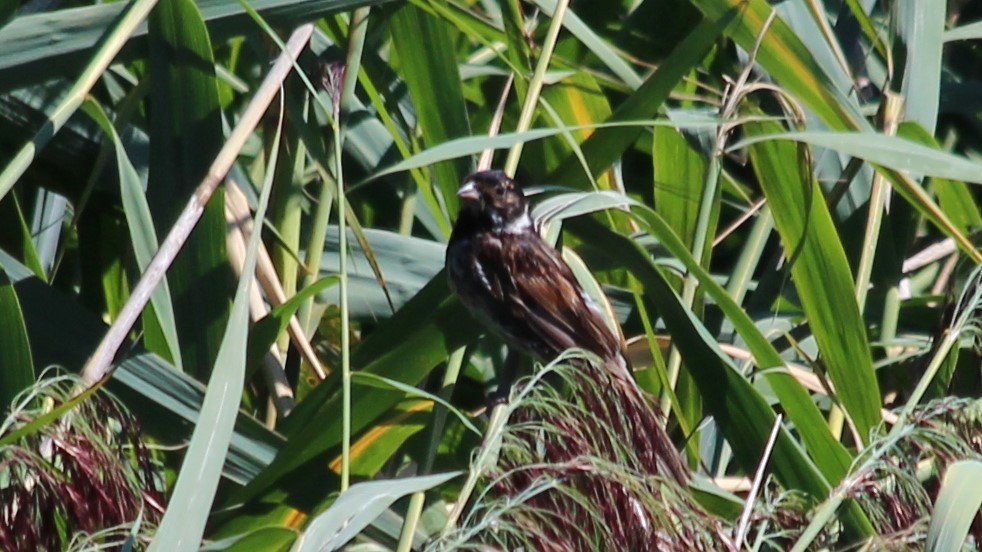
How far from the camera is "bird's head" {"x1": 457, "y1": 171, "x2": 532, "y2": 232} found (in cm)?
239

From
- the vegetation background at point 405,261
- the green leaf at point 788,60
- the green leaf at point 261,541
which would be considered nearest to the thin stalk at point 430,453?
the vegetation background at point 405,261

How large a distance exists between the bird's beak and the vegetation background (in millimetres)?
21

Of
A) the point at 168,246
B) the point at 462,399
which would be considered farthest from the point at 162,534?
the point at 462,399

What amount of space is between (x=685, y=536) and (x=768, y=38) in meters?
1.14

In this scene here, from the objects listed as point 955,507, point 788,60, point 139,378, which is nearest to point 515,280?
point 788,60

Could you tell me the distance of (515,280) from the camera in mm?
2824

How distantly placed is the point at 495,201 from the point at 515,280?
28 cm

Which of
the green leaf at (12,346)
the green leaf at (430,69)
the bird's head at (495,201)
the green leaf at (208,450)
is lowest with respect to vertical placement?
the green leaf at (208,450)

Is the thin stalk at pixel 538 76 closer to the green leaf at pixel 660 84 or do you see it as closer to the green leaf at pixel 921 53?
the green leaf at pixel 660 84

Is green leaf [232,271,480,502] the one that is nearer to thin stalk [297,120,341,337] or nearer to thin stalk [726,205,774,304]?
thin stalk [297,120,341,337]

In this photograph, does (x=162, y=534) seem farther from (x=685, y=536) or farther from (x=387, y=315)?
(x=387, y=315)

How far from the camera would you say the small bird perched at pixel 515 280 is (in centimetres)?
226

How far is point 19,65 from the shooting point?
2.02 meters

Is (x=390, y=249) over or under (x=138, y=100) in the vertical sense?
under
